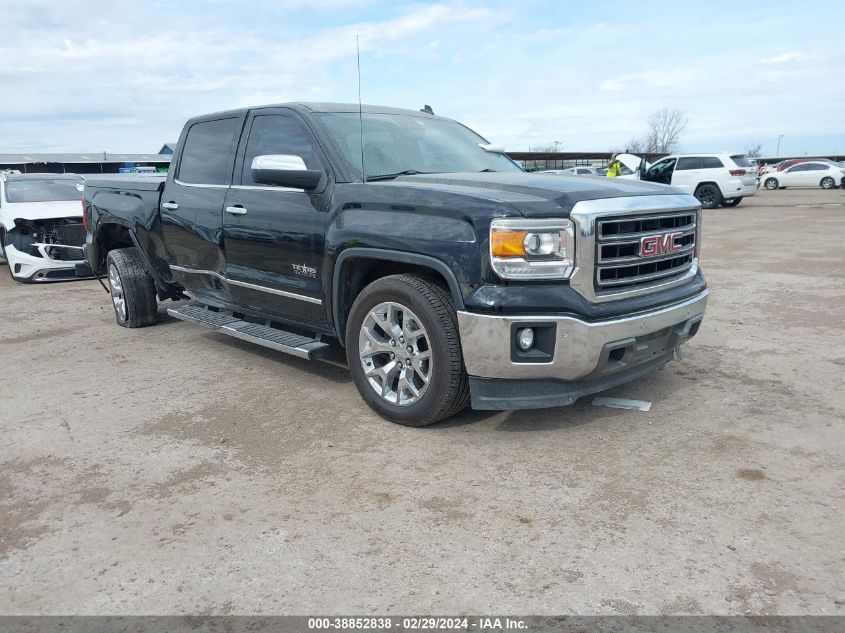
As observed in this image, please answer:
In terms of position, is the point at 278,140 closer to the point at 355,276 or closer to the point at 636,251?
the point at 355,276

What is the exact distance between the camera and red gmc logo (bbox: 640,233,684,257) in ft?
12.2

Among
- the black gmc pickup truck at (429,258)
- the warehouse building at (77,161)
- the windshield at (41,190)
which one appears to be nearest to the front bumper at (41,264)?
the windshield at (41,190)

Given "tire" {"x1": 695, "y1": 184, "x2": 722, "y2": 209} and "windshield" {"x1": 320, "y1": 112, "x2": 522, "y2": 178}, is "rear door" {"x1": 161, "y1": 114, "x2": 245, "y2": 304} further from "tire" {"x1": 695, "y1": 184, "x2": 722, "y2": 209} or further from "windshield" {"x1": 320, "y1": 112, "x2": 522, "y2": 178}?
"tire" {"x1": 695, "y1": 184, "x2": 722, "y2": 209}

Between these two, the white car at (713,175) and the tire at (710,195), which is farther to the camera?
the tire at (710,195)

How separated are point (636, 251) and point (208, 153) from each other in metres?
3.53

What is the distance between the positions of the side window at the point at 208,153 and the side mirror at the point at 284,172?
1.17 meters

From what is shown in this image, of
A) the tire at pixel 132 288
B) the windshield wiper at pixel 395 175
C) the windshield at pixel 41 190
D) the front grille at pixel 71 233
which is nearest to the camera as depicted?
the windshield wiper at pixel 395 175

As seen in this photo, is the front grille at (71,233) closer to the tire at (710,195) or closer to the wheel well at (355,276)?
the wheel well at (355,276)

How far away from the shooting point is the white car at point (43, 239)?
1008cm

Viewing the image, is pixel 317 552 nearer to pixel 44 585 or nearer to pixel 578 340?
pixel 44 585

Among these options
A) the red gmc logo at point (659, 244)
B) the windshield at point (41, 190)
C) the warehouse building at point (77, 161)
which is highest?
the warehouse building at point (77, 161)

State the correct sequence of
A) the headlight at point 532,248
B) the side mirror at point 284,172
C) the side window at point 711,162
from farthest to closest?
the side window at point 711,162, the side mirror at point 284,172, the headlight at point 532,248

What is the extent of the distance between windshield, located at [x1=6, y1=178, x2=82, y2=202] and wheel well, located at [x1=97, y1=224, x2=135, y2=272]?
467 centimetres

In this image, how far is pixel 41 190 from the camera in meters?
11.1
